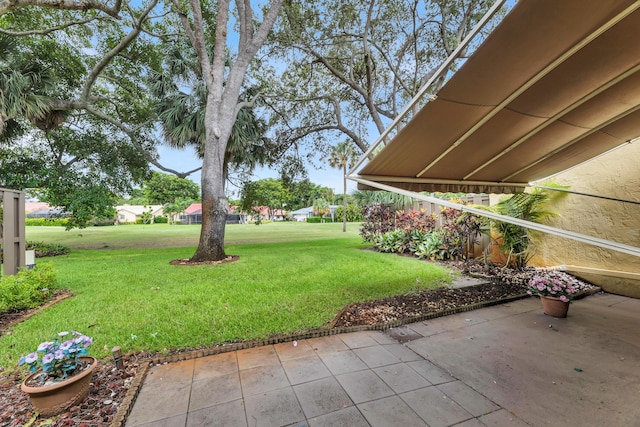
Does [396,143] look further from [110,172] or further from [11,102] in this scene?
[110,172]

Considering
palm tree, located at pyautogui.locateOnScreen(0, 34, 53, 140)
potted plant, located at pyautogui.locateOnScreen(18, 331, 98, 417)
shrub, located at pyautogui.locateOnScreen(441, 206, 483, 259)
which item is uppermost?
palm tree, located at pyautogui.locateOnScreen(0, 34, 53, 140)

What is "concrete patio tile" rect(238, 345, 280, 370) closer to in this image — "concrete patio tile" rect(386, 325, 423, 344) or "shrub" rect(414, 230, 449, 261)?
"concrete patio tile" rect(386, 325, 423, 344)

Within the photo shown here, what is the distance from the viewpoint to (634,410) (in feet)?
5.87

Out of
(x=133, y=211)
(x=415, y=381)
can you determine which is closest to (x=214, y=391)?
(x=415, y=381)

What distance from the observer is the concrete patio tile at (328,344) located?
265 centimetres

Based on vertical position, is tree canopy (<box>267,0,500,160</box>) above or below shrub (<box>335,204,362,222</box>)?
above

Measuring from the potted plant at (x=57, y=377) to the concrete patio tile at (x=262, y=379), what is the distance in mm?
1116

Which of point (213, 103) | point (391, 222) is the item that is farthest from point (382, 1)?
point (391, 222)

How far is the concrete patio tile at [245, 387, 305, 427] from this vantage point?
1721 mm

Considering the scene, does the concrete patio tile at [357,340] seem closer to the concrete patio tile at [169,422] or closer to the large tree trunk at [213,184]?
the concrete patio tile at [169,422]

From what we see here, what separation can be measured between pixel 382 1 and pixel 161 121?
28.2 ft

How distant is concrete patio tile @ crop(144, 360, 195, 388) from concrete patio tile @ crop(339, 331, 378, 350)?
148cm

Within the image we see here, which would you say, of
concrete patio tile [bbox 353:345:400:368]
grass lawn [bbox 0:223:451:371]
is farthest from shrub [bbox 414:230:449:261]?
concrete patio tile [bbox 353:345:400:368]

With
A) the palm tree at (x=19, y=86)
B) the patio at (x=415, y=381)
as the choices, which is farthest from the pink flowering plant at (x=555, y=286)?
the palm tree at (x=19, y=86)
